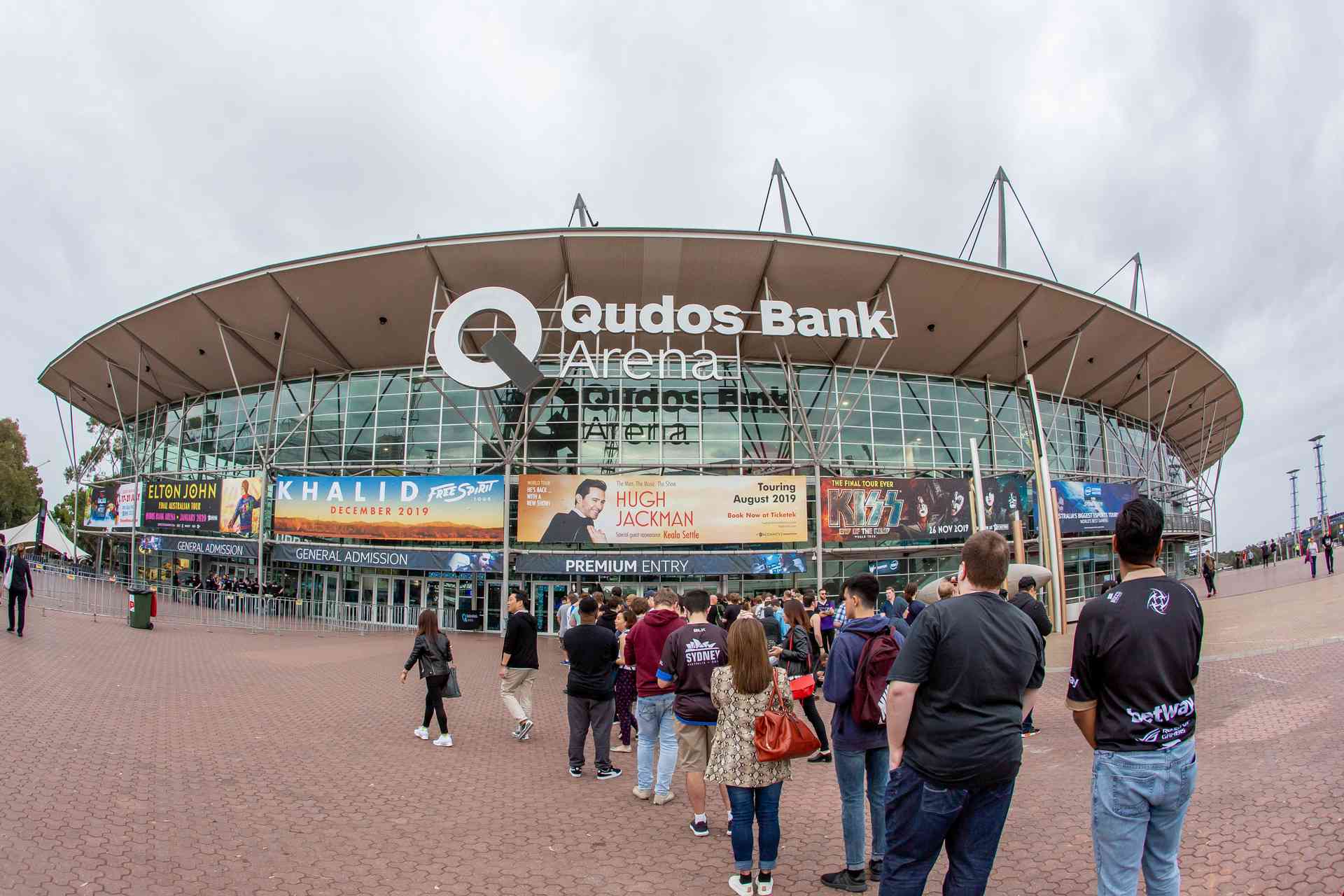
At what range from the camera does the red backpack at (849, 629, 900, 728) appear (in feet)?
14.3

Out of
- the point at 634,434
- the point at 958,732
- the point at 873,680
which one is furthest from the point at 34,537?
the point at 958,732

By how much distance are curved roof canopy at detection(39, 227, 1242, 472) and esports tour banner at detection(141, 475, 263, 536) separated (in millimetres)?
4538

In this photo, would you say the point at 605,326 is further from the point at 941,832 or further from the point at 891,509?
the point at 941,832

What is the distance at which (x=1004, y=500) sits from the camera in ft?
84.5

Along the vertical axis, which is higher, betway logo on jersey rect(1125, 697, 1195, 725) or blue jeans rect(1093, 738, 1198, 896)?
betway logo on jersey rect(1125, 697, 1195, 725)

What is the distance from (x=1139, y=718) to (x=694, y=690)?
3.05m

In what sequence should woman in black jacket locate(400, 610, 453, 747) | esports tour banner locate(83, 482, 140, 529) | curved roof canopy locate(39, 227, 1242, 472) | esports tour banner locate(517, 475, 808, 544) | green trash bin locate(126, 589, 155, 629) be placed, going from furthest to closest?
esports tour banner locate(83, 482, 140, 529) → esports tour banner locate(517, 475, 808, 544) → curved roof canopy locate(39, 227, 1242, 472) → green trash bin locate(126, 589, 155, 629) → woman in black jacket locate(400, 610, 453, 747)

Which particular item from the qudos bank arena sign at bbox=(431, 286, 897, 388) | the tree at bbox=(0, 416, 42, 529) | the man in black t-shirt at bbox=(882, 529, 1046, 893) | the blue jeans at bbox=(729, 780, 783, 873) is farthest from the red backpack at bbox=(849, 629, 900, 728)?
the tree at bbox=(0, 416, 42, 529)

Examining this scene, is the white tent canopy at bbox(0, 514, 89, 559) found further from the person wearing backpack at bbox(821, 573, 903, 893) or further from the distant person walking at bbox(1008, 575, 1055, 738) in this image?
the person wearing backpack at bbox(821, 573, 903, 893)

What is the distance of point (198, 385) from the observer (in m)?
29.7

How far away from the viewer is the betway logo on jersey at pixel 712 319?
71.1 feet

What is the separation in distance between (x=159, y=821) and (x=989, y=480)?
25.6 meters

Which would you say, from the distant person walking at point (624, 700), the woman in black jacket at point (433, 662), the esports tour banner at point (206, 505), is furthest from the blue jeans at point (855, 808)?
the esports tour banner at point (206, 505)

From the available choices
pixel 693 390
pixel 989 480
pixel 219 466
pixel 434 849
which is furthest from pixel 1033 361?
pixel 219 466
